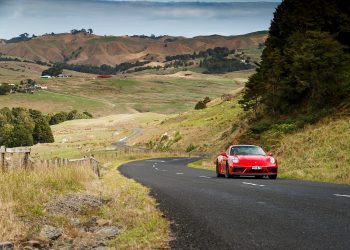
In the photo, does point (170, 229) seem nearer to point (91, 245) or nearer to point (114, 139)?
point (91, 245)

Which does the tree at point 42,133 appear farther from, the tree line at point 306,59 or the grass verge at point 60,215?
the grass verge at point 60,215

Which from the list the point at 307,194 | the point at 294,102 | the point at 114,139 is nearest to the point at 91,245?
the point at 307,194

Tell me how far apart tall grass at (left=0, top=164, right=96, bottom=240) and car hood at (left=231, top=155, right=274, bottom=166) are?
7863mm

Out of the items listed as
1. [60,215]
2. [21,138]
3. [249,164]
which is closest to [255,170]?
[249,164]

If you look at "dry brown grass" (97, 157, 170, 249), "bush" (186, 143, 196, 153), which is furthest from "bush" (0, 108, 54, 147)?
"dry brown grass" (97, 157, 170, 249)

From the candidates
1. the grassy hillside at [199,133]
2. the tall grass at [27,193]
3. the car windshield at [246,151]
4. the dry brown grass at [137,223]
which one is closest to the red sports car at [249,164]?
the car windshield at [246,151]

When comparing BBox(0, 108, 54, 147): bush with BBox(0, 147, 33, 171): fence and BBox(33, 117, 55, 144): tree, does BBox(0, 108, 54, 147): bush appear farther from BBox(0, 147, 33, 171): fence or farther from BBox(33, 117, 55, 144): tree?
BBox(0, 147, 33, 171): fence

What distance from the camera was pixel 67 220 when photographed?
10.3m

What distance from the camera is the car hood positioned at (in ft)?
77.4

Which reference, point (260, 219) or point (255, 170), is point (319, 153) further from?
point (260, 219)

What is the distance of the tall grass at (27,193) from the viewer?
8.85 m

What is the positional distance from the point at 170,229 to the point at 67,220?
1982 mm

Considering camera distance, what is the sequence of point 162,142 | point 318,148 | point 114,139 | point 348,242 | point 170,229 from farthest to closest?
1. point 114,139
2. point 162,142
3. point 318,148
4. point 170,229
5. point 348,242

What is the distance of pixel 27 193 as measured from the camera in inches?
488
